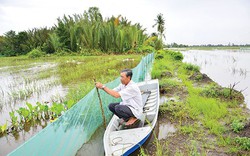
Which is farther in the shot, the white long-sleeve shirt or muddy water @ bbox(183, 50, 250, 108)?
muddy water @ bbox(183, 50, 250, 108)

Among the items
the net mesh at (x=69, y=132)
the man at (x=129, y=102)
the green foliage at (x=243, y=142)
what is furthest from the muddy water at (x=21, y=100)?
the green foliage at (x=243, y=142)

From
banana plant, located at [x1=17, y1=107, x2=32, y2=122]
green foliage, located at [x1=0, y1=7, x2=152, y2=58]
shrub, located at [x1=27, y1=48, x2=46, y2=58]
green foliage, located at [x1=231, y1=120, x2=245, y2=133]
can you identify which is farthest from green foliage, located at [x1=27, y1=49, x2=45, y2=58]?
green foliage, located at [x1=231, y1=120, x2=245, y2=133]

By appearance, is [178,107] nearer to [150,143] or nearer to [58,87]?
[150,143]

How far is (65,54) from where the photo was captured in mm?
19484

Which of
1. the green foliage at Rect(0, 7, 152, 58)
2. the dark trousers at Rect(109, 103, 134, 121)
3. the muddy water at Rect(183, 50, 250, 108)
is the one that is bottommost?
the muddy water at Rect(183, 50, 250, 108)

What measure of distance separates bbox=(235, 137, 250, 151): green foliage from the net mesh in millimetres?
2259

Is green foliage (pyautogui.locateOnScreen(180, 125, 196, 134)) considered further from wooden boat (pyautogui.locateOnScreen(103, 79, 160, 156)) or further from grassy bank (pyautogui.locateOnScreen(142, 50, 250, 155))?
wooden boat (pyautogui.locateOnScreen(103, 79, 160, 156))

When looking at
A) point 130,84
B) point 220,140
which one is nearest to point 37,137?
point 130,84

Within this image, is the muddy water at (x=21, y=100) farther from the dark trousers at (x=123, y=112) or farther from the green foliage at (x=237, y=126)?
the green foliage at (x=237, y=126)

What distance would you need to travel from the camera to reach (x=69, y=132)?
8.45ft

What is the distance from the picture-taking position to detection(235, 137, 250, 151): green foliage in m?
2.80

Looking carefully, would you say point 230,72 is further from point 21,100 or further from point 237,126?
point 21,100

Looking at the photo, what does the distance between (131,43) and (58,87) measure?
1401cm

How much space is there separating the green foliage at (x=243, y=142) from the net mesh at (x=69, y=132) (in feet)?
7.41
